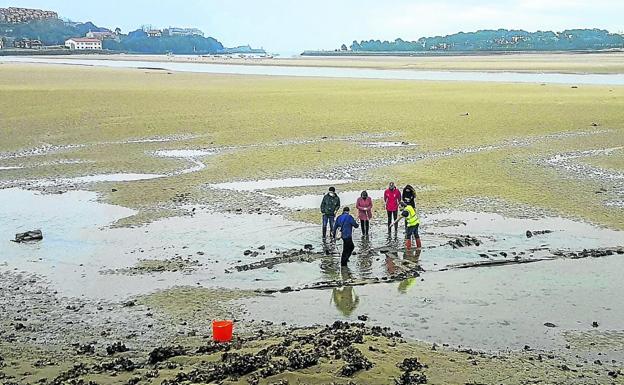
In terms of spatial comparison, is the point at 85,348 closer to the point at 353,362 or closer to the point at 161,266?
the point at 353,362

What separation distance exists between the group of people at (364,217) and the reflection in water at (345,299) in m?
1.35

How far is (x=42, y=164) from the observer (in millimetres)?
30031

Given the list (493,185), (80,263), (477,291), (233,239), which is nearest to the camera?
(477,291)

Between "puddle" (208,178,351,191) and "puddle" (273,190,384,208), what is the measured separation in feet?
5.56

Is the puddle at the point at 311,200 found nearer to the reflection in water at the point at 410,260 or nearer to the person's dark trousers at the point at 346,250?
the reflection in water at the point at 410,260

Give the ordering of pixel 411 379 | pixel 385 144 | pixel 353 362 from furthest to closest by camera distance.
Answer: pixel 385 144 < pixel 353 362 < pixel 411 379

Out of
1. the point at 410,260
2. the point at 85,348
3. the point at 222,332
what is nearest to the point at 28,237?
the point at 85,348

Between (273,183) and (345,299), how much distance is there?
1246 cm

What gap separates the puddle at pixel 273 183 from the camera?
25.4 metres

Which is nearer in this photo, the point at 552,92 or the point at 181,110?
the point at 181,110

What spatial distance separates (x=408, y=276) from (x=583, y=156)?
60.5ft

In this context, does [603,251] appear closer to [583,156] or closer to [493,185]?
[493,185]

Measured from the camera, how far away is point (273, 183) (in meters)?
26.1

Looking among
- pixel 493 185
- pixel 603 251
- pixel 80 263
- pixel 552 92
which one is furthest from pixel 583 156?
pixel 552 92
